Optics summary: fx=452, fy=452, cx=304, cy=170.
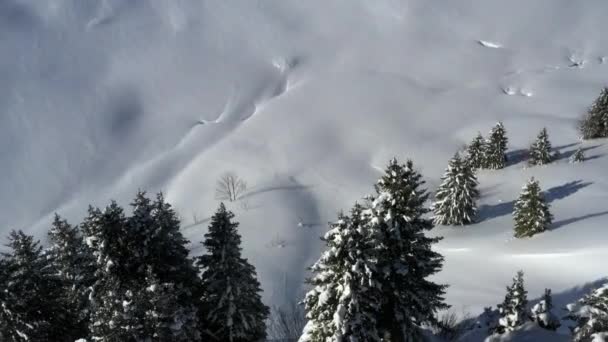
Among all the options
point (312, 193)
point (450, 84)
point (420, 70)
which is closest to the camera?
point (312, 193)

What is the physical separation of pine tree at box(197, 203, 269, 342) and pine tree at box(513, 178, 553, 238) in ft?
97.0

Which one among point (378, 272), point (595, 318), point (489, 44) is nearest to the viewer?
point (595, 318)

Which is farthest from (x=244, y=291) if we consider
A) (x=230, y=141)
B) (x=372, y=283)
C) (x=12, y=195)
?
(x=12, y=195)

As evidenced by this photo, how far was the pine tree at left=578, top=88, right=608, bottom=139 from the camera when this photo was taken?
67.3 meters

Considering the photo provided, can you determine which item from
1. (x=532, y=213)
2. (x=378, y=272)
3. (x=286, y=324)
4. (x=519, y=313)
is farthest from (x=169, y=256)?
(x=532, y=213)

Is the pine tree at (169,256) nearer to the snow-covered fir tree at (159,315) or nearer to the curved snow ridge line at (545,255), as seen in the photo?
the snow-covered fir tree at (159,315)

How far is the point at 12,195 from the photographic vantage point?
85438mm

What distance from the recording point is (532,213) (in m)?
41.1

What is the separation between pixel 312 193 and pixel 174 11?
102m

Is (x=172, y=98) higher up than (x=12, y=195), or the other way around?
(x=172, y=98)

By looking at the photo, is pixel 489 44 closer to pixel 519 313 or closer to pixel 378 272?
pixel 519 313

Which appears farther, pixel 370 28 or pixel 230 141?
pixel 370 28

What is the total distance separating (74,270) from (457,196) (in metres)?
38.3

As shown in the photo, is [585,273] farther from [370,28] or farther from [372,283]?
[370,28]
